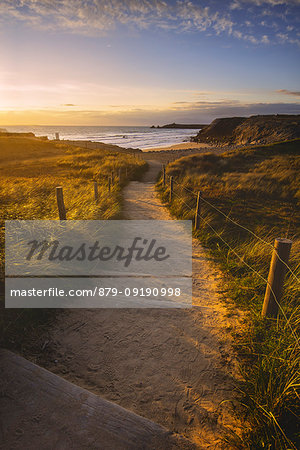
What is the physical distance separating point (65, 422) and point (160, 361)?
127 cm

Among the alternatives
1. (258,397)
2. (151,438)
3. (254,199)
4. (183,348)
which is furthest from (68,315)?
(254,199)

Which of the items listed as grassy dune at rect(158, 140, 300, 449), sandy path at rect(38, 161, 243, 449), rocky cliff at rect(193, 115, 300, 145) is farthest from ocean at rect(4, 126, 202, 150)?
sandy path at rect(38, 161, 243, 449)

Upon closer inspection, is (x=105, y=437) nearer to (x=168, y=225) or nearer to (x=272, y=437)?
(x=272, y=437)

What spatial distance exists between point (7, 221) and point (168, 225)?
492 centimetres

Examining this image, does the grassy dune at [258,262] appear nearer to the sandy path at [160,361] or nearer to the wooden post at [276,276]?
the wooden post at [276,276]

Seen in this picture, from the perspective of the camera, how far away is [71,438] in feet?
6.30

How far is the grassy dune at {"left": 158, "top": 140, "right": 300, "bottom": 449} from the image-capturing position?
6.66ft

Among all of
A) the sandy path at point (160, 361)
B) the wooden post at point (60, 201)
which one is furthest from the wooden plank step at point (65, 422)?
the wooden post at point (60, 201)

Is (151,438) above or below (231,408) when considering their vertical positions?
above

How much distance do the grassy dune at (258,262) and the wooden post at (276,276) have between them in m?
0.17

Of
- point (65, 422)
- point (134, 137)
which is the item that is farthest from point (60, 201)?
point (134, 137)

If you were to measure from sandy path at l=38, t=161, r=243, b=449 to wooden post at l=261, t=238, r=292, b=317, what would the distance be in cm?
75

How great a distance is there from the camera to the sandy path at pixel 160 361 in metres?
2.36

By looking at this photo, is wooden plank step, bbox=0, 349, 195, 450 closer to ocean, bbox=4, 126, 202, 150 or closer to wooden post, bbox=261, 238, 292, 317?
wooden post, bbox=261, 238, 292, 317
